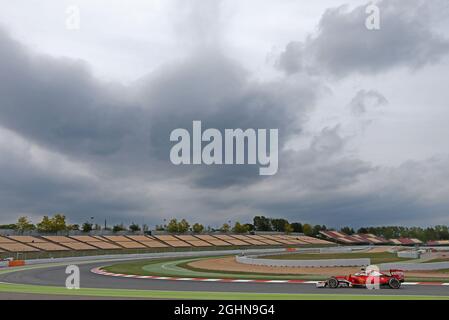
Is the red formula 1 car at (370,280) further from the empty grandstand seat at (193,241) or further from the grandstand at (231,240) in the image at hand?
the grandstand at (231,240)

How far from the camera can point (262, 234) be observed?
133 metres

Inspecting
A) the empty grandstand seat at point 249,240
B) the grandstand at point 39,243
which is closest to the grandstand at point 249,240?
the empty grandstand seat at point 249,240

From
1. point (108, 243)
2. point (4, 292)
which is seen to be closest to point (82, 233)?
point (108, 243)

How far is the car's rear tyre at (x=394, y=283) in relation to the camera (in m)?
22.5

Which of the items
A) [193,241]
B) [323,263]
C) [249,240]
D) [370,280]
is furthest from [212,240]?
[370,280]

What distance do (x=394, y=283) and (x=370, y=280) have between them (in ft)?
3.63

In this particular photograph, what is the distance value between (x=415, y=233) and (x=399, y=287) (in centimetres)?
19213

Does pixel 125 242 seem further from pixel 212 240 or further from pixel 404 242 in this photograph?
pixel 404 242

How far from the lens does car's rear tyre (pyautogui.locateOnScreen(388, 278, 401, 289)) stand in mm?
22516

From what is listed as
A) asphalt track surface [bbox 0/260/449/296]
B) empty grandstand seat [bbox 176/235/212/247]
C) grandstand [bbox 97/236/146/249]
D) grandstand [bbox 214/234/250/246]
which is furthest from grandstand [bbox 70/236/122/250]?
asphalt track surface [bbox 0/260/449/296]

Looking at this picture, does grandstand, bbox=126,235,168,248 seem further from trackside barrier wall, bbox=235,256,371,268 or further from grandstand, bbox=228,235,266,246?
trackside barrier wall, bbox=235,256,371,268

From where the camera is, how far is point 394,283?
74.2 ft
